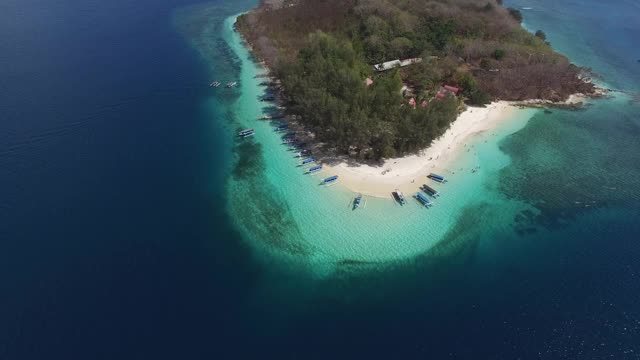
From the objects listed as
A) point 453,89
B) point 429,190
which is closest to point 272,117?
point 429,190

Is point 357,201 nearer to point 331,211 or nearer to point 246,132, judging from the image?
point 331,211

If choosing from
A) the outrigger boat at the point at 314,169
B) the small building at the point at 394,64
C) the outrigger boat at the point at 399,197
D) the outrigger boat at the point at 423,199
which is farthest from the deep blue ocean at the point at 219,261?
the small building at the point at 394,64

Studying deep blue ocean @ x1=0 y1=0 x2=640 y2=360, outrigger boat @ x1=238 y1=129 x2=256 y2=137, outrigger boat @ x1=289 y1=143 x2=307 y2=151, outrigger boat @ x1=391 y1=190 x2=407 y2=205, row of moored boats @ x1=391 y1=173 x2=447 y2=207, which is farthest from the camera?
outrigger boat @ x1=238 y1=129 x2=256 y2=137

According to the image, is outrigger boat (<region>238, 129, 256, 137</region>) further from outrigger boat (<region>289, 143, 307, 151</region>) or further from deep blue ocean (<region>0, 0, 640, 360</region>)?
outrigger boat (<region>289, 143, 307, 151</region>)

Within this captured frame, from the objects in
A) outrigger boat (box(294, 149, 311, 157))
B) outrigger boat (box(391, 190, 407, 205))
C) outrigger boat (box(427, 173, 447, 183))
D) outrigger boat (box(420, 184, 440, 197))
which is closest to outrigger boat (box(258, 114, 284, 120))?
outrigger boat (box(294, 149, 311, 157))

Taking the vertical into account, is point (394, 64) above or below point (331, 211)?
above

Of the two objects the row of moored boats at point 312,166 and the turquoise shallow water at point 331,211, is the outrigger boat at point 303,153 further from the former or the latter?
the turquoise shallow water at point 331,211
